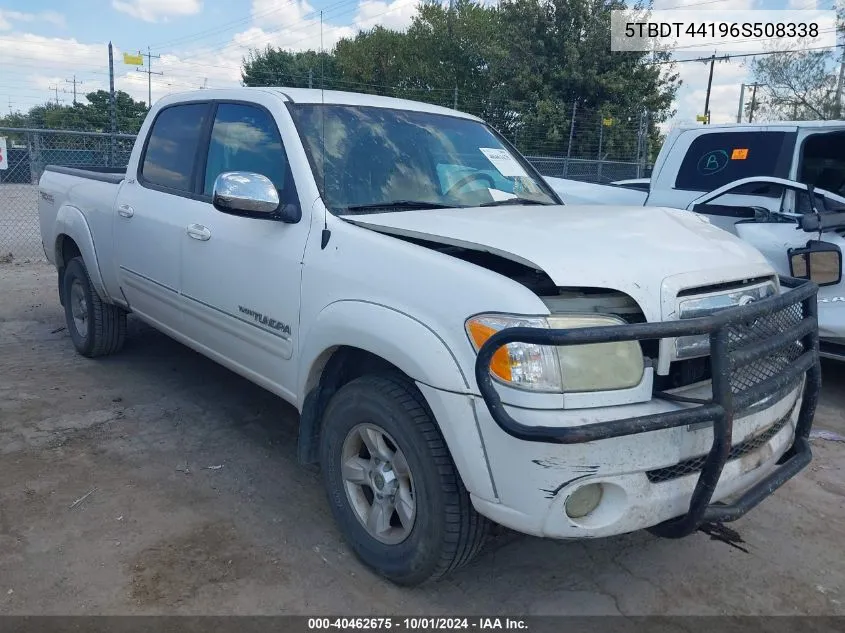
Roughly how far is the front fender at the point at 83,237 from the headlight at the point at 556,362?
3.81m

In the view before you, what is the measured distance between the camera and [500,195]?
149 inches

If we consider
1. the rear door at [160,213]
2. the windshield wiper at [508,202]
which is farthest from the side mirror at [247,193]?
the windshield wiper at [508,202]

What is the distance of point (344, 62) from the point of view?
134 ft

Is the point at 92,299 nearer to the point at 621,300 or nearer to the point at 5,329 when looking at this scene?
the point at 5,329

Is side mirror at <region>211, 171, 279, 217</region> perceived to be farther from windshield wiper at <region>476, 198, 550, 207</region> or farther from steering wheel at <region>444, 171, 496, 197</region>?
windshield wiper at <region>476, 198, 550, 207</region>

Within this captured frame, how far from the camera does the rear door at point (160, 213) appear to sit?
4.21 meters

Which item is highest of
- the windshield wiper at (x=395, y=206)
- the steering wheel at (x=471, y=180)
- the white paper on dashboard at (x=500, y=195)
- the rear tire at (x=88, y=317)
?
the steering wheel at (x=471, y=180)

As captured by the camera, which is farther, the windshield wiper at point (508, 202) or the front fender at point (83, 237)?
the front fender at point (83, 237)

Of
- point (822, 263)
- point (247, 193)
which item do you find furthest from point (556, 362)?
point (822, 263)

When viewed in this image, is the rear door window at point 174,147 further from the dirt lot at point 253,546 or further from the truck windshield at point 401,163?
the dirt lot at point 253,546

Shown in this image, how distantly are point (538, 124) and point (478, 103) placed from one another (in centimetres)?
320

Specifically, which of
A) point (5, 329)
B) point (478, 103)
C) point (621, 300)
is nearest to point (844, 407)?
point (621, 300)

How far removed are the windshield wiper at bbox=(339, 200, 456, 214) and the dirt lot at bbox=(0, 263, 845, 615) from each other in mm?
1434

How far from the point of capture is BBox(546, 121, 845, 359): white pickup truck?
5.01m
